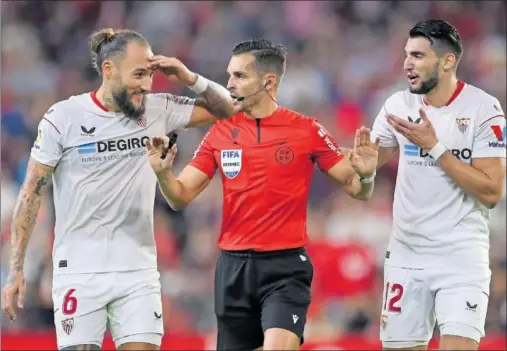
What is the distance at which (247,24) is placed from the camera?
15.2 metres

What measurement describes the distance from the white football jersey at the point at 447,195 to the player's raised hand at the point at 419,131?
0.21 metres

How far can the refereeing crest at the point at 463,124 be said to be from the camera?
7.78 meters

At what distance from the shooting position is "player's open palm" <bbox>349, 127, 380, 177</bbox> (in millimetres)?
7371

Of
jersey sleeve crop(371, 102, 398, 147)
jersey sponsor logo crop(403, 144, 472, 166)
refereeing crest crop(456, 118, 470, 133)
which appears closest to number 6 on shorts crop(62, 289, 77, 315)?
jersey sleeve crop(371, 102, 398, 147)

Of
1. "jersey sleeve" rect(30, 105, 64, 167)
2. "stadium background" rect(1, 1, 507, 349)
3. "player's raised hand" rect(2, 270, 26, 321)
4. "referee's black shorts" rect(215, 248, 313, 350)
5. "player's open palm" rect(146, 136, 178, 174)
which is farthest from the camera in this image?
"stadium background" rect(1, 1, 507, 349)

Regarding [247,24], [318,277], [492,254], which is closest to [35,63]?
[247,24]

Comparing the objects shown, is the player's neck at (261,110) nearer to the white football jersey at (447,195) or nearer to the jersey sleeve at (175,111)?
the jersey sleeve at (175,111)

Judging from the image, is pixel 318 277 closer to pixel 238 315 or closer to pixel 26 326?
pixel 26 326

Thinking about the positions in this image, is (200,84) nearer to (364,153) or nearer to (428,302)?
(364,153)

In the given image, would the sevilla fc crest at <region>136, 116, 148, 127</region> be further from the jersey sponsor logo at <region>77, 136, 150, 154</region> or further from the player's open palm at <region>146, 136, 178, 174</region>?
the player's open palm at <region>146, 136, 178, 174</region>

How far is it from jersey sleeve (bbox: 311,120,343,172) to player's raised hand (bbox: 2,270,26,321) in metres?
2.00

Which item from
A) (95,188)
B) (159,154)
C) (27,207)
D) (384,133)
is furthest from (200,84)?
(27,207)

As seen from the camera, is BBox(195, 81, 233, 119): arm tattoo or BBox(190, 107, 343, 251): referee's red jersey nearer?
BBox(190, 107, 343, 251): referee's red jersey

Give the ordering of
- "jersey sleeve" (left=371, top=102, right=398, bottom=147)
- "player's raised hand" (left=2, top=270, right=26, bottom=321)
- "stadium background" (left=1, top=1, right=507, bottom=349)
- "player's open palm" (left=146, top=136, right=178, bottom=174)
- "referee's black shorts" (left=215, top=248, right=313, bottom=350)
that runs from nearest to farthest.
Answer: "player's open palm" (left=146, top=136, right=178, bottom=174) → "player's raised hand" (left=2, top=270, right=26, bottom=321) → "referee's black shorts" (left=215, top=248, right=313, bottom=350) → "jersey sleeve" (left=371, top=102, right=398, bottom=147) → "stadium background" (left=1, top=1, right=507, bottom=349)
